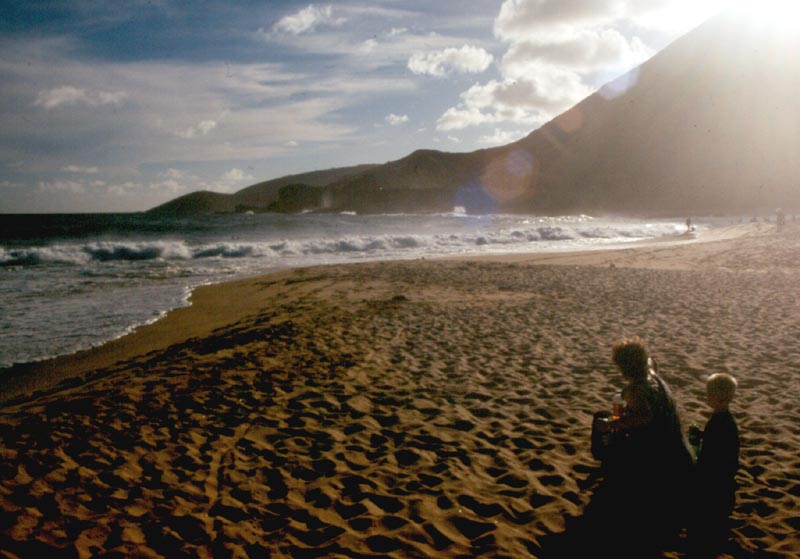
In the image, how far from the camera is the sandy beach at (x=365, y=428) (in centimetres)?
376

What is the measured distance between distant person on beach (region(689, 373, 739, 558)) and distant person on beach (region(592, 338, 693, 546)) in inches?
4.5

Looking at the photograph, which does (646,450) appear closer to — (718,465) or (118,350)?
(718,465)

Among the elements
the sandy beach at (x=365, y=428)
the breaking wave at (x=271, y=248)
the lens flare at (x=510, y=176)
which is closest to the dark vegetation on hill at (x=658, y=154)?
the lens flare at (x=510, y=176)

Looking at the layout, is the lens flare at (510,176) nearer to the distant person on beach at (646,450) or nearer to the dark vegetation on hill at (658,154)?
the dark vegetation on hill at (658,154)

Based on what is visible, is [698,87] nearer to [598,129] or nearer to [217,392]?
[598,129]

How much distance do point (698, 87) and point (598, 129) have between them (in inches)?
968

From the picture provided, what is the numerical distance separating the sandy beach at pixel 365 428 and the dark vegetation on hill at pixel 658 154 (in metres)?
85.2

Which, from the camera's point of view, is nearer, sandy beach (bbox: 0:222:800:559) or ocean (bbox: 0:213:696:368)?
sandy beach (bbox: 0:222:800:559)

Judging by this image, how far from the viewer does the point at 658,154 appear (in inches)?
4493

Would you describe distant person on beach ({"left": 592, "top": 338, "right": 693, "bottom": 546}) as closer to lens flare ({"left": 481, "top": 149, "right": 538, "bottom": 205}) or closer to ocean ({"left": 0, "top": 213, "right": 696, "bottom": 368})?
ocean ({"left": 0, "top": 213, "right": 696, "bottom": 368})

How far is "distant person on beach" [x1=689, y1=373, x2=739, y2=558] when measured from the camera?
3.71 meters

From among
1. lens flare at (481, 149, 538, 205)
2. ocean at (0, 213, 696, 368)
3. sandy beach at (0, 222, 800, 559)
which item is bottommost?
sandy beach at (0, 222, 800, 559)

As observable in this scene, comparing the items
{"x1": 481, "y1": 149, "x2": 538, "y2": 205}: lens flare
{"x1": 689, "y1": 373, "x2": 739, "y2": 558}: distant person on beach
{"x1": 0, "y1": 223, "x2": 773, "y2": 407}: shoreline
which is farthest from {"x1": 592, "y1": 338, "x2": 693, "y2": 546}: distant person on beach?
{"x1": 481, "y1": 149, "x2": 538, "y2": 205}: lens flare

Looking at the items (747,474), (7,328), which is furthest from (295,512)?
(7,328)
